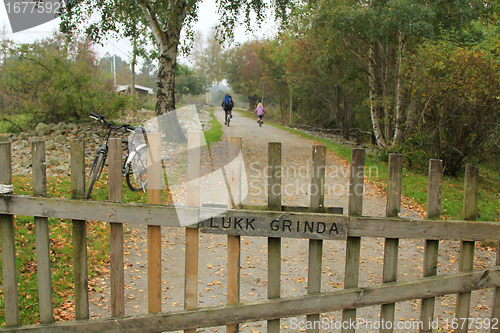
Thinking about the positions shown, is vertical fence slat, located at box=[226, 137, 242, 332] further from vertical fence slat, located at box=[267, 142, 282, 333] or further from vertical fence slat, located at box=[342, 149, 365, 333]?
vertical fence slat, located at box=[342, 149, 365, 333]

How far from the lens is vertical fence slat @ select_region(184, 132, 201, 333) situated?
280 cm

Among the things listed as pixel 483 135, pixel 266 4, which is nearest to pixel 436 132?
pixel 483 135

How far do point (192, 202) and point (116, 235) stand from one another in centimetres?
62

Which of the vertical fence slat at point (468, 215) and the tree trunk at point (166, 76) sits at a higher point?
the tree trunk at point (166, 76)

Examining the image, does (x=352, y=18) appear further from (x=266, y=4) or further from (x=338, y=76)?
(x=338, y=76)

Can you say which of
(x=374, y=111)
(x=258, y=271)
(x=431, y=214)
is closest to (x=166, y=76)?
(x=374, y=111)

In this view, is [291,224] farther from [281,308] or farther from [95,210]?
[95,210]

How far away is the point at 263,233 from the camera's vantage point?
2.78 metres

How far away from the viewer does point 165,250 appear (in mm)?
6207

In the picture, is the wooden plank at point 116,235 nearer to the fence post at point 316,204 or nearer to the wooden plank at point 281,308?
the wooden plank at point 281,308

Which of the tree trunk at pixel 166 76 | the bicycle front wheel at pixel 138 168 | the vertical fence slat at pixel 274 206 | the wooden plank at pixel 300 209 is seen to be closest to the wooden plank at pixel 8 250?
the wooden plank at pixel 300 209

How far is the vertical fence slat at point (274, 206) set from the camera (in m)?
2.78

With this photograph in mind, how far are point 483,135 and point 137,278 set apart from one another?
1180 centimetres

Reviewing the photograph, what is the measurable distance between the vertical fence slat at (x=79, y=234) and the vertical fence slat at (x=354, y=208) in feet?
6.38
